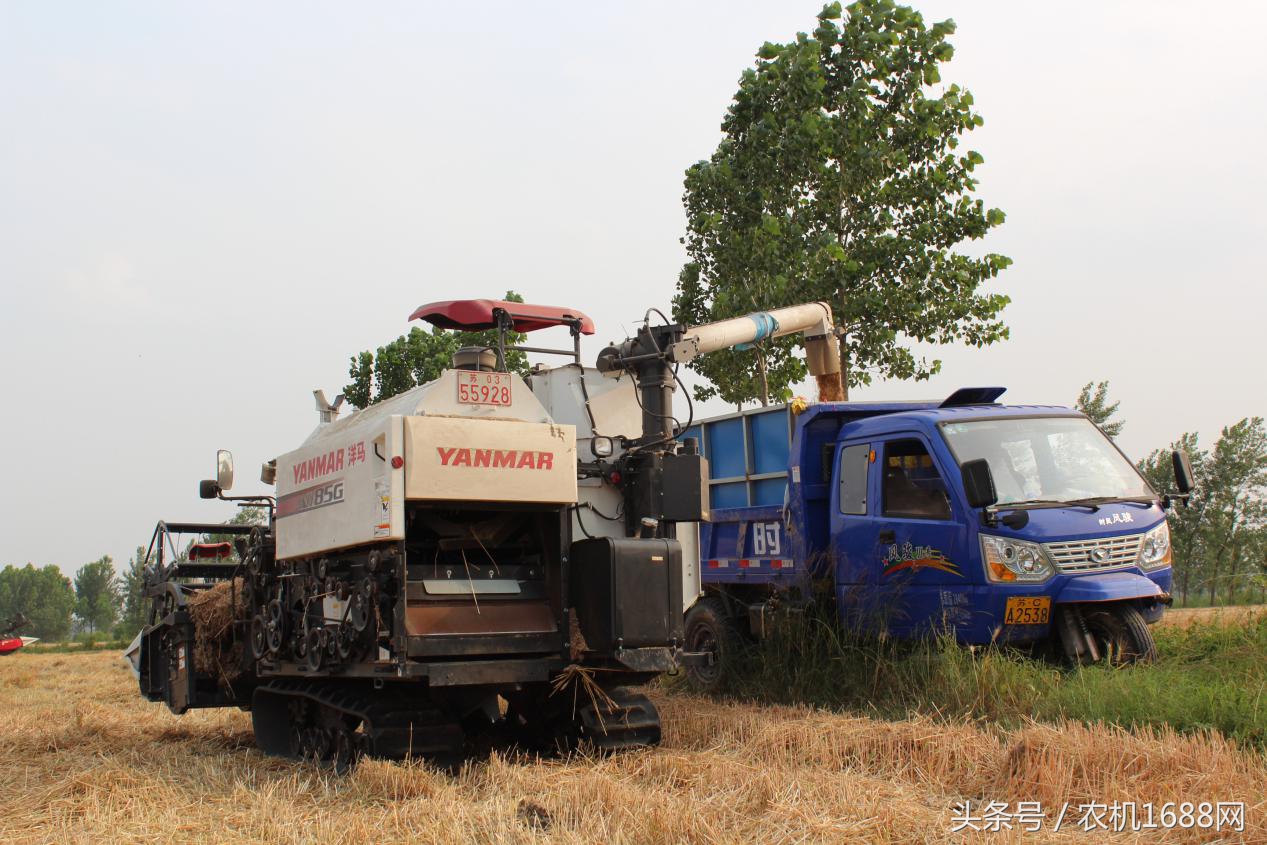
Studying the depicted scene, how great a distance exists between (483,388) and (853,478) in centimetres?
352

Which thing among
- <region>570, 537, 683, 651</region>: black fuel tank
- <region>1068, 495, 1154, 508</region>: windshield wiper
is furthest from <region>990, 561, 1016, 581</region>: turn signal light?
<region>570, 537, 683, 651</region>: black fuel tank

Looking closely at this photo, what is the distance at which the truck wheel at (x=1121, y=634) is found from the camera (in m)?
8.27

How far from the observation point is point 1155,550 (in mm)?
8656

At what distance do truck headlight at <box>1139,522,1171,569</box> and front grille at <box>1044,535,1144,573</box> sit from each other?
8cm

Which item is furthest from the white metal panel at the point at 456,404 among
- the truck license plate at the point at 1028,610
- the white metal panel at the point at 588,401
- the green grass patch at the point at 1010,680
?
the truck license plate at the point at 1028,610

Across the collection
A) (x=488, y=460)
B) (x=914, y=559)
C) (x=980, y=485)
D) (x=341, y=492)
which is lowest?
(x=914, y=559)

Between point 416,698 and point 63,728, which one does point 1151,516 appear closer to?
point 416,698

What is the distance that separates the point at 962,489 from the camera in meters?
8.80

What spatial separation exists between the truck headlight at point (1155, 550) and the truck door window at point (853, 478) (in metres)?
2.13

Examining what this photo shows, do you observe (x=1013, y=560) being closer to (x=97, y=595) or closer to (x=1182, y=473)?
(x=1182, y=473)

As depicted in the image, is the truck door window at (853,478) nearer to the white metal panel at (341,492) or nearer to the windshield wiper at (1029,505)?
the windshield wiper at (1029,505)

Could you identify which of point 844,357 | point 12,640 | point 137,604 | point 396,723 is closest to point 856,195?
point 844,357

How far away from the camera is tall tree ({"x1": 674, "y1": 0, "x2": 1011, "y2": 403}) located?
17.3 metres

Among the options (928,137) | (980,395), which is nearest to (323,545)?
(980,395)
